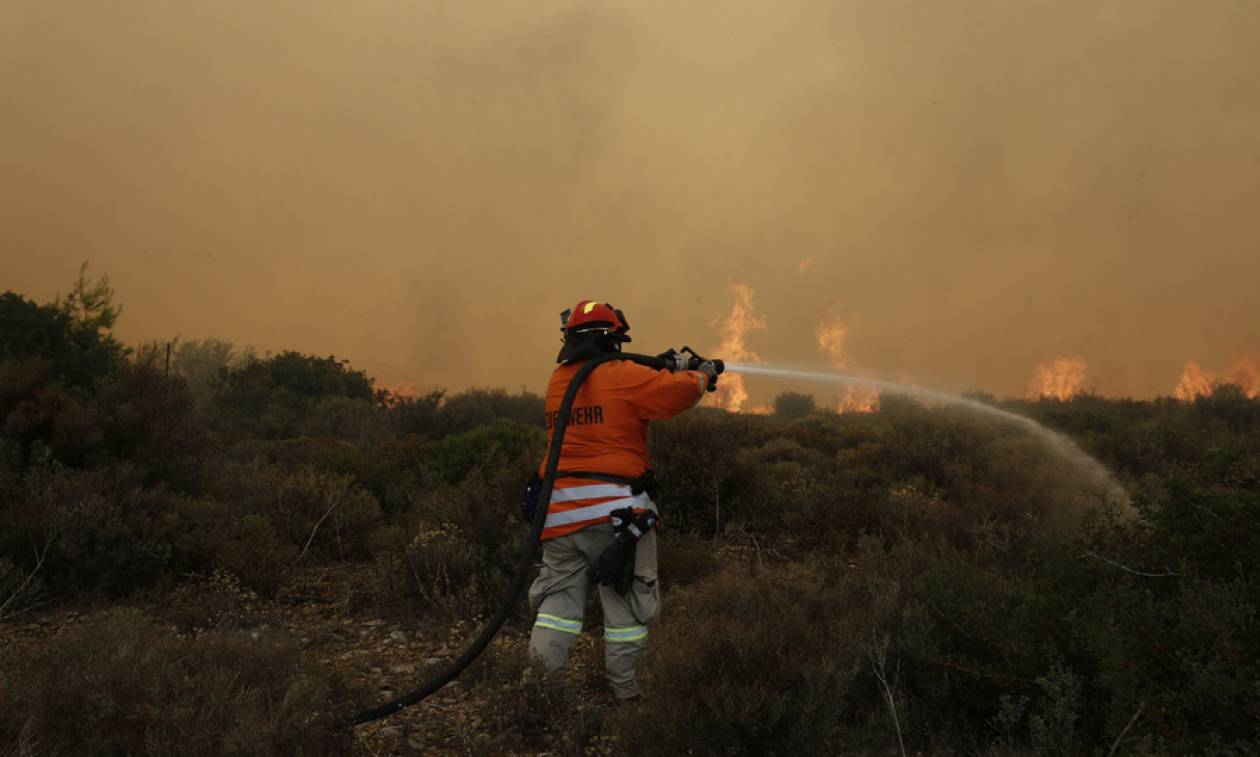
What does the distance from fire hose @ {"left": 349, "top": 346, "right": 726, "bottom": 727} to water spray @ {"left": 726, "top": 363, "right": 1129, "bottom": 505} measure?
2.05m

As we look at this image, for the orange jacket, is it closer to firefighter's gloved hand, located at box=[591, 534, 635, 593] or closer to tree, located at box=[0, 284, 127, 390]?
firefighter's gloved hand, located at box=[591, 534, 635, 593]

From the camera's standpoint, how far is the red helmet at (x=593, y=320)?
545 centimetres

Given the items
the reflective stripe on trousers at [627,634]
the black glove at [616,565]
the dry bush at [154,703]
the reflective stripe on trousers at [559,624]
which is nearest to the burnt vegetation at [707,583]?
the dry bush at [154,703]

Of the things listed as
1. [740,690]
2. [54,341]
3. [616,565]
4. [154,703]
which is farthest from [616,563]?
[54,341]

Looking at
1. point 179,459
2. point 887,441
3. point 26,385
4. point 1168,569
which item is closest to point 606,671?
point 1168,569

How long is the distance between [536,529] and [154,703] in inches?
79.9

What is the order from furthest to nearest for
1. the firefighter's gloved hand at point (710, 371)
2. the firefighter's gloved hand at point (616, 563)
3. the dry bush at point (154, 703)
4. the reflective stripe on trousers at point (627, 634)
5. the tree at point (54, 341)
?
the tree at point (54, 341), the firefighter's gloved hand at point (710, 371), the reflective stripe on trousers at point (627, 634), the firefighter's gloved hand at point (616, 563), the dry bush at point (154, 703)

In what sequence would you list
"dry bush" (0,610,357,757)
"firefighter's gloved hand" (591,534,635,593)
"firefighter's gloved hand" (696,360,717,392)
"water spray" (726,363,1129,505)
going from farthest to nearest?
1. "water spray" (726,363,1129,505)
2. "firefighter's gloved hand" (696,360,717,392)
3. "firefighter's gloved hand" (591,534,635,593)
4. "dry bush" (0,610,357,757)

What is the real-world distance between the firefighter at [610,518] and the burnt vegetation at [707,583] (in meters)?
0.27

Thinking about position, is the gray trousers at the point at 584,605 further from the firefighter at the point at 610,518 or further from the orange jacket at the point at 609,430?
the orange jacket at the point at 609,430

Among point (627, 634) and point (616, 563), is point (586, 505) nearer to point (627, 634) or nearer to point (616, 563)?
point (616, 563)

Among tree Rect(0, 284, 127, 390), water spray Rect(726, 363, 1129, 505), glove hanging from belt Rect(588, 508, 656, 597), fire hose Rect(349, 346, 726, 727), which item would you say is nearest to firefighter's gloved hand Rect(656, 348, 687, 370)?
fire hose Rect(349, 346, 726, 727)

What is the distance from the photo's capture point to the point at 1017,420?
46.4ft

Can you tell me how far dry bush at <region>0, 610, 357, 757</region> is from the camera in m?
3.62
